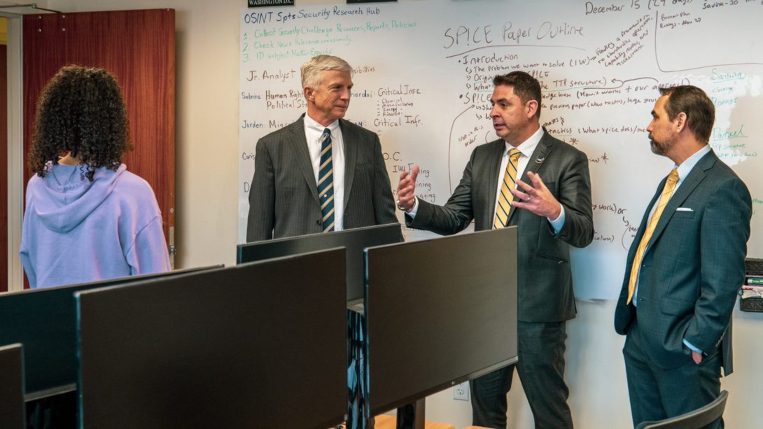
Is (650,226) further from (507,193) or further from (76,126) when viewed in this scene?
→ (76,126)

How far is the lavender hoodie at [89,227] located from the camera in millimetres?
2326

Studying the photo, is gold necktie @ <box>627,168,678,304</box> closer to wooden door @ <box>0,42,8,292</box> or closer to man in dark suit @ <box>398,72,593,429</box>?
man in dark suit @ <box>398,72,593,429</box>

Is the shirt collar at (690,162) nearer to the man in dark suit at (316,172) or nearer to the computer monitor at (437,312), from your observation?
the computer monitor at (437,312)

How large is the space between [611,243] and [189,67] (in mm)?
2403

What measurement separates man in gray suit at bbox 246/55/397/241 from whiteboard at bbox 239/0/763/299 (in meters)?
0.44

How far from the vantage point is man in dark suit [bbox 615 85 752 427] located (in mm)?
2678

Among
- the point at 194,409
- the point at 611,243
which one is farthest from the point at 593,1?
the point at 194,409

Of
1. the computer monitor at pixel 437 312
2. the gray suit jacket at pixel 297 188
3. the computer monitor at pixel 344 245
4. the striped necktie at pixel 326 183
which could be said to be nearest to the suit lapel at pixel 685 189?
the computer monitor at pixel 437 312

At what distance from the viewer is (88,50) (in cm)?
450

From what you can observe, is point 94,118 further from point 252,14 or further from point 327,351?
point 252,14

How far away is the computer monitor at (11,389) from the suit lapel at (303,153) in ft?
8.61

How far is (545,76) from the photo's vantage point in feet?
12.3

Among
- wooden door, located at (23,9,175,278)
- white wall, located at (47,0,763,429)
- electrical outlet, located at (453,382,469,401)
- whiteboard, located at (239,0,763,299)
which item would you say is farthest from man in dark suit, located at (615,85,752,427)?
wooden door, located at (23,9,175,278)

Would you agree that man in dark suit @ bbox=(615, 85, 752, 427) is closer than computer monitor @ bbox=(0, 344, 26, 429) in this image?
No
